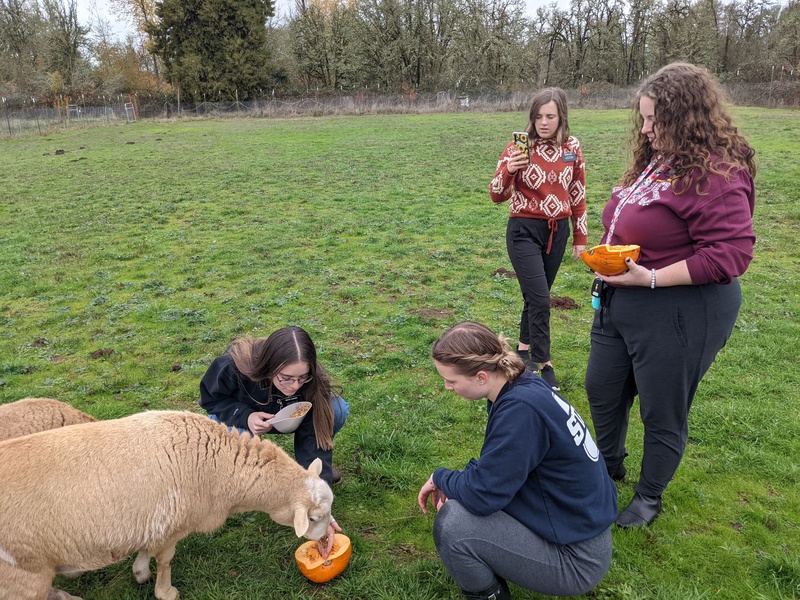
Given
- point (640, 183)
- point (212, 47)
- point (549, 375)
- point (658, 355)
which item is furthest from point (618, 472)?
point (212, 47)

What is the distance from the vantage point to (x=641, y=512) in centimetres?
359

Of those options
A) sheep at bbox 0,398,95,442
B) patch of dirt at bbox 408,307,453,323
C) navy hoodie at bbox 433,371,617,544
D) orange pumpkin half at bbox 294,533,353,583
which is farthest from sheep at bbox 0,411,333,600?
patch of dirt at bbox 408,307,453,323

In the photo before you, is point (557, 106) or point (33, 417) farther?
point (557, 106)

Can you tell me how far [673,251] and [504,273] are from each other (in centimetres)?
546

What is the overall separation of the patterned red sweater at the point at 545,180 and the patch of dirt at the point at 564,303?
2.38m

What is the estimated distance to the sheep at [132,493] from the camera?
2.78 m

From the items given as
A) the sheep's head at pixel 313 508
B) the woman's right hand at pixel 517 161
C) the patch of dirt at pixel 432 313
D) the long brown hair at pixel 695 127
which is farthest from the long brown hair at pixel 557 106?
the sheep's head at pixel 313 508

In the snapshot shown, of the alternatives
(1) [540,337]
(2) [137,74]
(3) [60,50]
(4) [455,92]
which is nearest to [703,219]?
(1) [540,337]

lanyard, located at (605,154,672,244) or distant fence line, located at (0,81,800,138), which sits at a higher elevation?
distant fence line, located at (0,81,800,138)

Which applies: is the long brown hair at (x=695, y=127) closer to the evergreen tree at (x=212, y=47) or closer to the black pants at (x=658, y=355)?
the black pants at (x=658, y=355)

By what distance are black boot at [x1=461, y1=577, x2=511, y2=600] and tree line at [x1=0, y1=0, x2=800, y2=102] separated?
46736 millimetres

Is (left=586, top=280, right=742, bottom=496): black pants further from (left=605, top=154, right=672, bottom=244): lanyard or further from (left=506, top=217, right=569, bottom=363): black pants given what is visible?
(left=506, top=217, right=569, bottom=363): black pants

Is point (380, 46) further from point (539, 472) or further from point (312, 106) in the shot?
point (539, 472)

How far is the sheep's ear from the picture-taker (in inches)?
120
